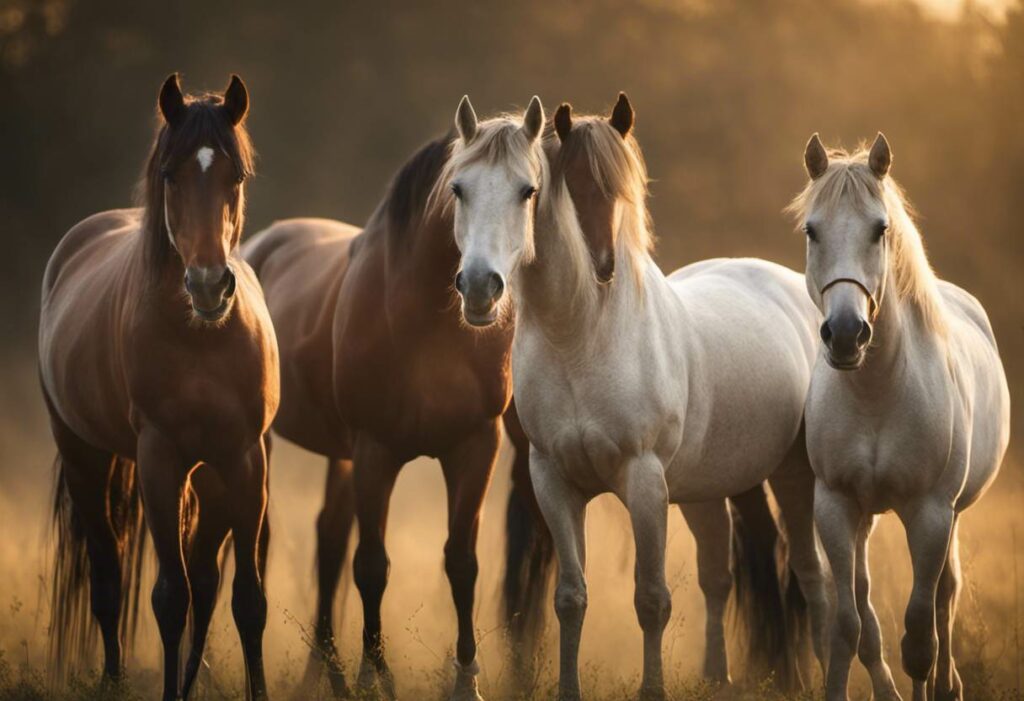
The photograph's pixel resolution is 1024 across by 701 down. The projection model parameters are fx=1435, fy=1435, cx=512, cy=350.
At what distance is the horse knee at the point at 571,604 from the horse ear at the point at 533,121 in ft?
5.05

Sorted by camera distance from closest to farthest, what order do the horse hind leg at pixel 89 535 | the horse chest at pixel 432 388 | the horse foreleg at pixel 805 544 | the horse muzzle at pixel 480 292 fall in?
the horse muzzle at pixel 480 292 < the horse chest at pixel 432 388 < the horse foreleg at pixel 805 544 < the horse hind leg at pixel 89 535

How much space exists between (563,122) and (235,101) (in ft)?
4.18

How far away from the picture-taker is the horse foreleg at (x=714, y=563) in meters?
6.70

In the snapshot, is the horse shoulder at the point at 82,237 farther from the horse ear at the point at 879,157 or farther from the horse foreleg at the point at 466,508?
the horse ear at the point at 879,157

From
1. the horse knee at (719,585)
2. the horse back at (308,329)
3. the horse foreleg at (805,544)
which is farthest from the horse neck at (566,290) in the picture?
the horse knee at (719,585)

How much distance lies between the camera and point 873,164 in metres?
4.89

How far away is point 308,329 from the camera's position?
7.03 metres

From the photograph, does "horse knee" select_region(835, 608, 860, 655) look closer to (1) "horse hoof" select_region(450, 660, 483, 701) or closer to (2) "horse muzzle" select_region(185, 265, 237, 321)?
(1) "horse hoof" select_region(450, 660, 483, 701)

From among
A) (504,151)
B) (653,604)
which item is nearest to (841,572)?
(653,604)

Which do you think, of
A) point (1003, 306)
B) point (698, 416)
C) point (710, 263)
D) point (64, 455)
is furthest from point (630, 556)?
point (1003, 306)

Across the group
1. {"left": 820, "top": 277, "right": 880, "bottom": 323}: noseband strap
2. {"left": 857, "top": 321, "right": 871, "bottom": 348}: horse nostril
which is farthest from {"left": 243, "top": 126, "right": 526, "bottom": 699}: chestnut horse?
{"left": 857, "top": 321, "right": 871, "bottom": 348}: horse nostril

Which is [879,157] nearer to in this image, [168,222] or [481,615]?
[168,222]

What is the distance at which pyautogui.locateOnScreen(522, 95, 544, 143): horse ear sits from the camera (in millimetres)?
4863

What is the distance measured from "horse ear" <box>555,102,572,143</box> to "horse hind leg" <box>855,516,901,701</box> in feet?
5.81
